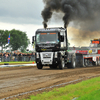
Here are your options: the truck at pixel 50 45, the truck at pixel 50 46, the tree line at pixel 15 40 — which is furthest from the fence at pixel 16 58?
the tree line at pixel 15 40

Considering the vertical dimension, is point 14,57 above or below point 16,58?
above

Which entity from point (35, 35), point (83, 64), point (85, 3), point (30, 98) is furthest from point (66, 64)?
point (30, 98)

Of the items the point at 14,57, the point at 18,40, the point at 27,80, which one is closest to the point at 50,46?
the point at 27,80

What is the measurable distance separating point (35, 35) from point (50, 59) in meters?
2.37

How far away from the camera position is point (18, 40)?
12269cm

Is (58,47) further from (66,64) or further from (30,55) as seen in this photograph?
(30,55)

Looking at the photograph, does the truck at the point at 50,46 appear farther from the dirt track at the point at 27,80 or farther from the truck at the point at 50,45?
the dirt track at the point at 27,80

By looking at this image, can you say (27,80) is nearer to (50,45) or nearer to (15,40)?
(50,45)

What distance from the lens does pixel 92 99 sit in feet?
23.6

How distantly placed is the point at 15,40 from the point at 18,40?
1514 mm

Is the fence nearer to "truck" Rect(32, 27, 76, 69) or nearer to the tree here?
"truck" Rect(32, 27, 76, 69)

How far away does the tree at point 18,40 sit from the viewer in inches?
4719

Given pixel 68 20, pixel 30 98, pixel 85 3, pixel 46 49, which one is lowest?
pixel 30 98

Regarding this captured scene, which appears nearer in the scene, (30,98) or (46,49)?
(30,98)
